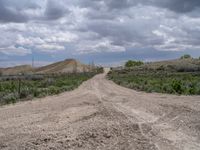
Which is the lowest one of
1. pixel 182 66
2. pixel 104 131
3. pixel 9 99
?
pixel 182 66

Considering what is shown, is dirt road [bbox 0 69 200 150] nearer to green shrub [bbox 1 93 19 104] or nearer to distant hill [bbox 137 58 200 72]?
green shrub [bbox 1 93 19 104]

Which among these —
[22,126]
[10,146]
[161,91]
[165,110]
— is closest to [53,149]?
[10,146]

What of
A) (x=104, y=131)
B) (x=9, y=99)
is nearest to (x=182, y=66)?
(x=9, y=99)

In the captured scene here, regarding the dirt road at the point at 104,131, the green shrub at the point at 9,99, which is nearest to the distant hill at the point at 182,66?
the green shrub at the point at 9,99

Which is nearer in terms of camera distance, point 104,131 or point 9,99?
point 104,131

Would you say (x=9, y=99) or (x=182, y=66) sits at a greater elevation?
(x=9, y=99)

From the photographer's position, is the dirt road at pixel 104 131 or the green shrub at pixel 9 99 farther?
the green shrub at pixel 9 99

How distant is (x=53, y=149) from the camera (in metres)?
10.2

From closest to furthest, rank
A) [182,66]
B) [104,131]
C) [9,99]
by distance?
[104,131], [9,99], [182,66]

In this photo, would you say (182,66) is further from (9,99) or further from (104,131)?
(104,131)

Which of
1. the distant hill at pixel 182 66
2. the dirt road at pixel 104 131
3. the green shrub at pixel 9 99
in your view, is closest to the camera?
the dirt road at pixel 104 131

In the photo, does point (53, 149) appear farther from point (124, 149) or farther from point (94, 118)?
point (94, 118)

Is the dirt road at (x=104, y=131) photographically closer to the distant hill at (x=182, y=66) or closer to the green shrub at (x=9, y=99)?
the green shrub at (x=9, y=99)

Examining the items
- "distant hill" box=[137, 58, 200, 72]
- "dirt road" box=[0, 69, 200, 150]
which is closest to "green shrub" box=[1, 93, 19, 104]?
"dirt road" box=[0, 69, 200, 150]
